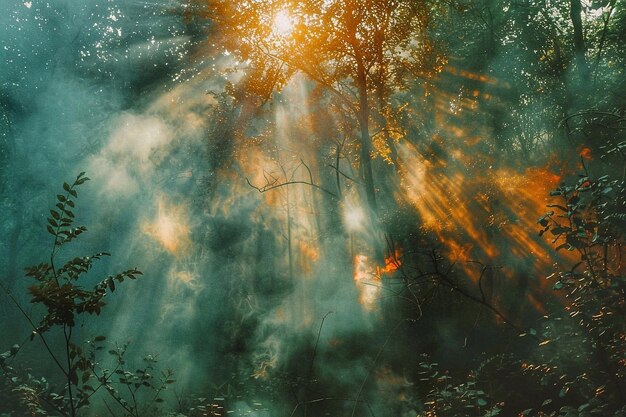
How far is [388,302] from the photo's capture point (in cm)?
1097

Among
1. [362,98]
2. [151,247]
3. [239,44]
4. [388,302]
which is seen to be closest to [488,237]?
[388,302]

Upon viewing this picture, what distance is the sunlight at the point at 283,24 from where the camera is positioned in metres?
9.41

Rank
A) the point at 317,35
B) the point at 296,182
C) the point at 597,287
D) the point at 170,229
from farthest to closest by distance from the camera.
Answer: the point at 170,229 < the point at 317,35 < the point at 296,182 < the point at 597,287

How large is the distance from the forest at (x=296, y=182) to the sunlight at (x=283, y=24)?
0.03 m

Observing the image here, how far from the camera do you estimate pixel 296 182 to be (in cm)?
917

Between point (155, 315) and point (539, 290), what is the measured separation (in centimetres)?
1230

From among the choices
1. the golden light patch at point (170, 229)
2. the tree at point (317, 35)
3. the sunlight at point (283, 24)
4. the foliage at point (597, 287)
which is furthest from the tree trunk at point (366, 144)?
the golden light patch at point (170, 229)

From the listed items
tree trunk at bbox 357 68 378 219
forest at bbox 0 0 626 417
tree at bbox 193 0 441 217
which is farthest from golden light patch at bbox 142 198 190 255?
tree trunk at bbox 357 68 378 219

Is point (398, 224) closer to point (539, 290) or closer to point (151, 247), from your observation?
point (539, 290)

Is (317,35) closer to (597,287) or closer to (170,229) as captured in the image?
(597,287)

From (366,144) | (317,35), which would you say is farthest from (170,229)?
(317,35)

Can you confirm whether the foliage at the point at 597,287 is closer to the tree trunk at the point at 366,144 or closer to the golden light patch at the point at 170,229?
the tree trunk at the point at 366,144

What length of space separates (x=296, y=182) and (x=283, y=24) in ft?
11.3

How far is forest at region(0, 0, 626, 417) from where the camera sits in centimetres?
980
